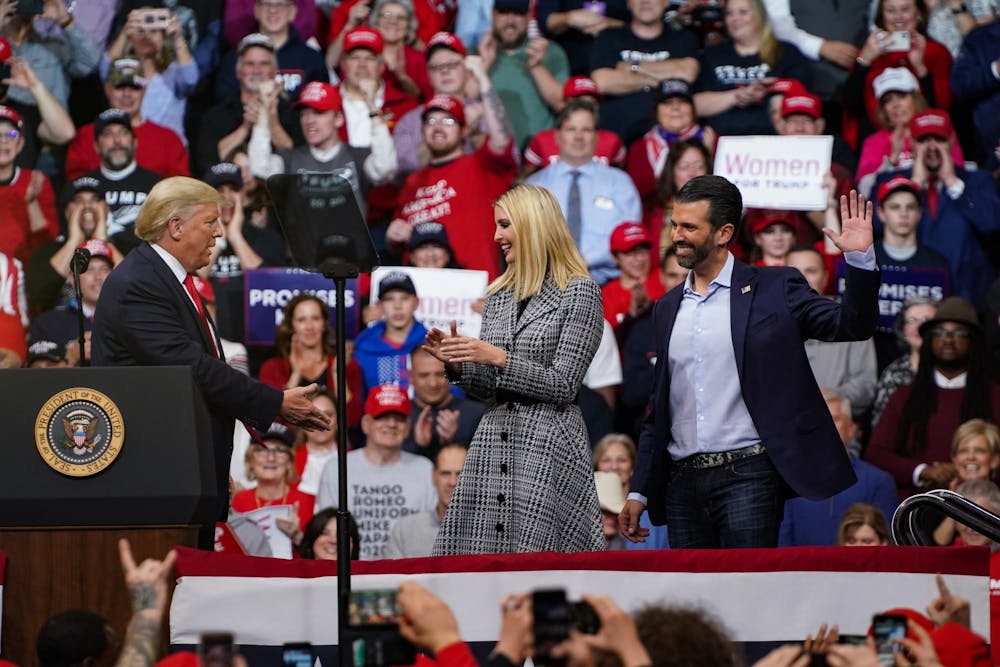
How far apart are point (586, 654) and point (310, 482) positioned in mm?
5662

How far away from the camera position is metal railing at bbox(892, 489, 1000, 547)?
16.0 feet

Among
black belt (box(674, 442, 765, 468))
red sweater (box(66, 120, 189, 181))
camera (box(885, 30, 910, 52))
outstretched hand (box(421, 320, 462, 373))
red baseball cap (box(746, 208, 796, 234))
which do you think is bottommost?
black belt (box(674, 442, 765, 468))

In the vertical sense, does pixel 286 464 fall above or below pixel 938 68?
below

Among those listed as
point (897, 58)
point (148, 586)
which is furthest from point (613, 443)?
point (148, 586)

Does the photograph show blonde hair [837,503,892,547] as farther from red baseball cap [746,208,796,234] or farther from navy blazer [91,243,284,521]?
navy blazer [91,243,284,521]

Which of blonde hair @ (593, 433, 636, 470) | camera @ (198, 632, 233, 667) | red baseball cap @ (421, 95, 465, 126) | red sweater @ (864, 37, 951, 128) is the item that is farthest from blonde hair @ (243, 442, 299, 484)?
camera @ (198, 632, 233, 667)

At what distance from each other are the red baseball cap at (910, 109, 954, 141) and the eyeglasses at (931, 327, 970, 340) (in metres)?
1.65

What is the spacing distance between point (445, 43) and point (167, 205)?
5.22m

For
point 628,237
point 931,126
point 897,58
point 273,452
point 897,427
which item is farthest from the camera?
point 897,58

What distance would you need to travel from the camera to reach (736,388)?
16.9 feet

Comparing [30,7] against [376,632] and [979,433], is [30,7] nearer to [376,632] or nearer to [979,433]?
[979,433]

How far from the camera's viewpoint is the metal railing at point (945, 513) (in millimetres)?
4875

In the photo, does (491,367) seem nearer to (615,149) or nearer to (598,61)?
(615,149)

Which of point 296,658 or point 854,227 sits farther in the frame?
point 854,227
